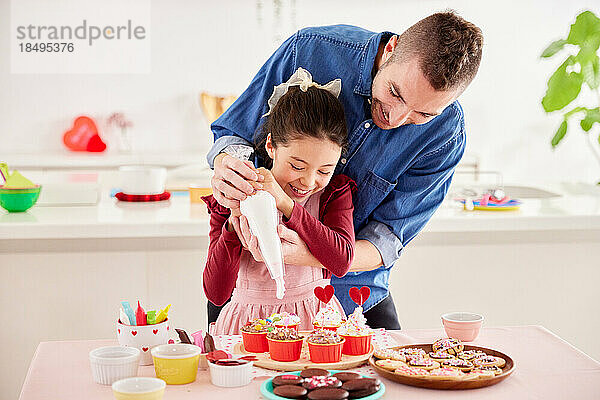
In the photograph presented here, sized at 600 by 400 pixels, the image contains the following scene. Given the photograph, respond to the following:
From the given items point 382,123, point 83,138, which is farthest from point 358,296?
point 83,138

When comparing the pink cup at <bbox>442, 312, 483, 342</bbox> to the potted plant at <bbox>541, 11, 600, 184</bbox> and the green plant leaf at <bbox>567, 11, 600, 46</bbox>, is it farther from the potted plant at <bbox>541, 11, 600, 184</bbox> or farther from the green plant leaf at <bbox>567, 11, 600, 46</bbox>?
the green plant leaf at <bbox>567, 11, 600, 46</bbox>

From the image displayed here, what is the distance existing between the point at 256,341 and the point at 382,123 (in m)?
0.54

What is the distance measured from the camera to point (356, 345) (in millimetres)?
1475

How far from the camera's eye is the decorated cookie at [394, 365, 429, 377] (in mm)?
1344

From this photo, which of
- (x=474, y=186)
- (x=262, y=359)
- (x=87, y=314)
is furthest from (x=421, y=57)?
(x=474, y=186)

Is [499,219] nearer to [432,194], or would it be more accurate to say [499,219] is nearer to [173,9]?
[432,194]

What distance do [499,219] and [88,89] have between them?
344 cm

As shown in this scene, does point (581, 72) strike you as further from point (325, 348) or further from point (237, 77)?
point (325, 348)

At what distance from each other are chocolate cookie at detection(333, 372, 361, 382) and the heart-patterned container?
35 centimetres

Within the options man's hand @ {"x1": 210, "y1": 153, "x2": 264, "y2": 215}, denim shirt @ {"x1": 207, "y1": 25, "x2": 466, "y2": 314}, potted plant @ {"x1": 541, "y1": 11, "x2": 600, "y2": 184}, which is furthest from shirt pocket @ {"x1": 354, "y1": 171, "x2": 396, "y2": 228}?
potted plant @ {"x1": 541, "y1": 11, "x2": 600, "y2": 184}

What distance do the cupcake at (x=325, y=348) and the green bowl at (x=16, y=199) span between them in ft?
4.85

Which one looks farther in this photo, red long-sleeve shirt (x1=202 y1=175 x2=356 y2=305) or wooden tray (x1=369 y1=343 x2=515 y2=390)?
red long-sleeve shirt (x1=202 y1=175 x2=356 y2=305)

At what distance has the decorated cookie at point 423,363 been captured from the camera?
4.57 ft

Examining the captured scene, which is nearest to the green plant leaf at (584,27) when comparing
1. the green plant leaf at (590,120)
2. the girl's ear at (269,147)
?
the green plant leaf at (590,120)
